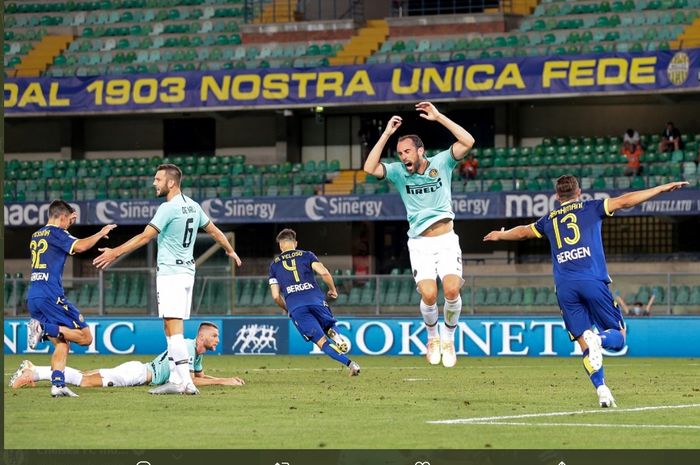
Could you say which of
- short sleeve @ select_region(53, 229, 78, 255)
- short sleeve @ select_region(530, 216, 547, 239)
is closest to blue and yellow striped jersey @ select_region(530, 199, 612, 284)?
short sleeve @ select_region(530, 216, 547, 239)

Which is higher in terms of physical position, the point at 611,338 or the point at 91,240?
the point at 91,240

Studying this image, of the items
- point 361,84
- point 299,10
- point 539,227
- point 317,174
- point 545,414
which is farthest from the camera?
point 299,10

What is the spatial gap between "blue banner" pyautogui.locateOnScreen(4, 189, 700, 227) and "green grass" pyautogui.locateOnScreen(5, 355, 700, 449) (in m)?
14.4

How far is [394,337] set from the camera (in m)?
27.0

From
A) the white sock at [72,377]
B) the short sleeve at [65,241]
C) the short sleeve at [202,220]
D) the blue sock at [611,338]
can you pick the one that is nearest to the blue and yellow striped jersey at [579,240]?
the blue sock at [611,338]

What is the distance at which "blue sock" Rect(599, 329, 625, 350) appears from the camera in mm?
12500

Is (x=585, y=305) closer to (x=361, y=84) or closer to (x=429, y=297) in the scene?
(x=429, y=297)

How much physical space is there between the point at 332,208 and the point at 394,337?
30.6ft

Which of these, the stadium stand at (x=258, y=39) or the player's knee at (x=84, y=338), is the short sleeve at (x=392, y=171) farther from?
the stadium stand at (x=258, y=39)

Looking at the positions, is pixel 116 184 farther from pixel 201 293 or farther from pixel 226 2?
pixel 201 293

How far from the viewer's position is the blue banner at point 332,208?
33.5 m

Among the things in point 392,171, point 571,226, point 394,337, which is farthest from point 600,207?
point 394,337

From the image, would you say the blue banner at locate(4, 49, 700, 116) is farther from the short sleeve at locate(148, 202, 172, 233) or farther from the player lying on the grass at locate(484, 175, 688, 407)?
the short sleeve at locate(148, 202, 172, 233)

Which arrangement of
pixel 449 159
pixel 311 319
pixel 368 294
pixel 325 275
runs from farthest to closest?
1. pixel 368 294
2. pixel 311 319
3. pixel 325 275
4. pixel 449 159
